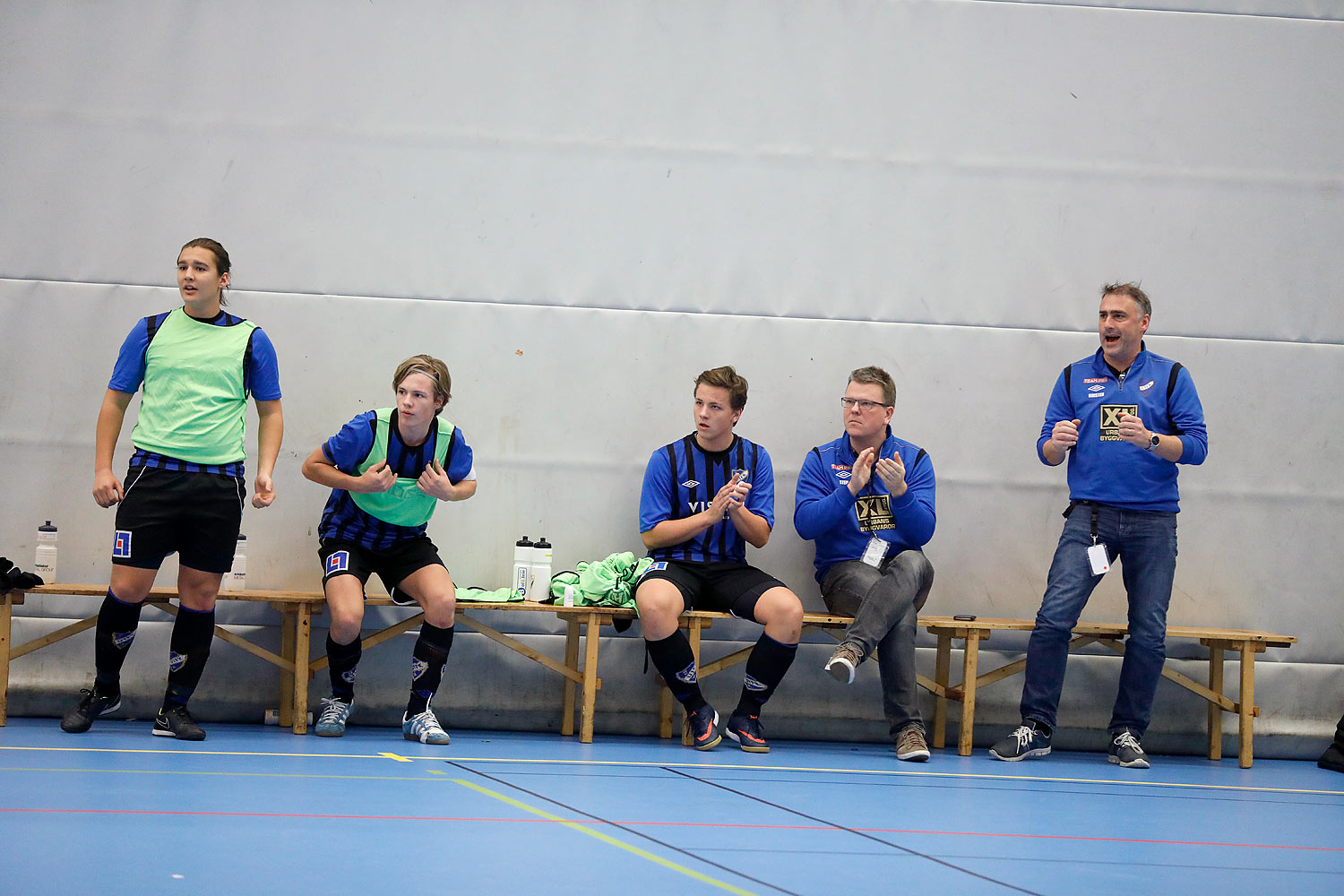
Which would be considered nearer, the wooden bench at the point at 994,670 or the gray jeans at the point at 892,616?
the gray jeans at the point at 892,616

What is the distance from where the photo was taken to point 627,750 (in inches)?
181

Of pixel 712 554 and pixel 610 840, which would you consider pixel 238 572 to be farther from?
pixel 610 840

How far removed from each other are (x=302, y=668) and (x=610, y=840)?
213 centimetres

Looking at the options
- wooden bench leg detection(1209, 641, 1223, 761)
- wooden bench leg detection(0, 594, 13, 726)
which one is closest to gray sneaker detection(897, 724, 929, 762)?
wooden bench leg detection(1209, 641, 1223, 761)

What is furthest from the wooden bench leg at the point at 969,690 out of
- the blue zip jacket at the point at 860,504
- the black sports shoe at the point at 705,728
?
the black sports shoe at the point at 705,728

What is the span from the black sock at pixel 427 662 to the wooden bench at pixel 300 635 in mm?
111

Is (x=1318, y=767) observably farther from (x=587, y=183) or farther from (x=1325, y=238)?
(x=587, y=183)

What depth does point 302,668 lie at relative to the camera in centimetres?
461

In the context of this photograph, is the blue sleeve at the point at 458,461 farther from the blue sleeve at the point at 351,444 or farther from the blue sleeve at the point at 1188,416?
the blue sleeve at the point at 1188,416

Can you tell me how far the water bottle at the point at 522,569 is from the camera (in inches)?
194

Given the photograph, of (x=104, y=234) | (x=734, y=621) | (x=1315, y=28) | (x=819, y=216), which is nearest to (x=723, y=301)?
(x=819, y=216)

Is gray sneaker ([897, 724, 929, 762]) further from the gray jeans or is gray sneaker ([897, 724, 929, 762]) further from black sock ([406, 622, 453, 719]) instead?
black sock ([406, 622, 453, 719])

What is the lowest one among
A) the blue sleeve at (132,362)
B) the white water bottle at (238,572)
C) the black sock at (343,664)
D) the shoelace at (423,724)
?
the shoelace at (423,724)

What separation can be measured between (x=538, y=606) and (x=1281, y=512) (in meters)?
3.49
